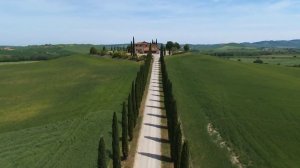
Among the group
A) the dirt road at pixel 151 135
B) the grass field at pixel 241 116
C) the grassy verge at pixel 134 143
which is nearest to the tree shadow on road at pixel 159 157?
the dirt road at pixel 151 135

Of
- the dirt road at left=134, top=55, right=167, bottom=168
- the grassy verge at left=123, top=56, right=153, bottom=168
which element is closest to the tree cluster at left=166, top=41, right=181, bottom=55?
the dirt road at left=134, top=55, right=167, bottom=168

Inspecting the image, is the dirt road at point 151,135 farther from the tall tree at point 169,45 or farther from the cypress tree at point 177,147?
the tall tree at point 169,45

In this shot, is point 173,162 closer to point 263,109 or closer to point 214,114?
point 214,114

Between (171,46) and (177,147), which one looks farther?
(171,46)

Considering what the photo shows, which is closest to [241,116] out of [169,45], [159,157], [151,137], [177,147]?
[151,137]

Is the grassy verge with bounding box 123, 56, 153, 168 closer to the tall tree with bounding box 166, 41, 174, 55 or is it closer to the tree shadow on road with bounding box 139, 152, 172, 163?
the tree shadow on road with bounding box 139, 152, 172, 163

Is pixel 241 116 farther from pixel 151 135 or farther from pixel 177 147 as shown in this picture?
pixel 177 147
